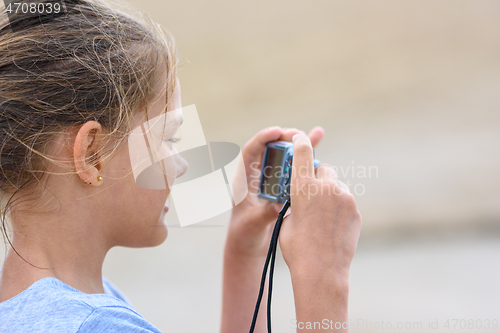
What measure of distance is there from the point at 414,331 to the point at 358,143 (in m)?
1.15

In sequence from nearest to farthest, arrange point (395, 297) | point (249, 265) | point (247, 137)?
point (249, 265) < point (395, 297) < point (247, 137)

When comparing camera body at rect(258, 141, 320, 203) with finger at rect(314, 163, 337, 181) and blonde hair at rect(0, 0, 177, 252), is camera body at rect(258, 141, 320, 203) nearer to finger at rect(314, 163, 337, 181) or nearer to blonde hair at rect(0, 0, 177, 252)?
finger at rect(314, 163, 337, 181)

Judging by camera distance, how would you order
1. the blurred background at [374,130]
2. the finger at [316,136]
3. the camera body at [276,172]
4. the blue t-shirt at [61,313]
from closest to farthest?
the blue t-shirt at [61,313], the camera body at [276,172], the finger at [316,136], the blurred background at [374,130]

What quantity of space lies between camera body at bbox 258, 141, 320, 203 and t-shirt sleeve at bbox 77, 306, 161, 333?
27cm

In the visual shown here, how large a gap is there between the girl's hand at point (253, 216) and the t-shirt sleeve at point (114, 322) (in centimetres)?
27

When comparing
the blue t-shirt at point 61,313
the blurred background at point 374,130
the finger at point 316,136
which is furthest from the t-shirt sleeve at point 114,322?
the finger at point 316,136

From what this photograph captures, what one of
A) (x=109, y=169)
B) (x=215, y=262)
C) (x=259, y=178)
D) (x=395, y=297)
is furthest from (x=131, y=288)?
(x=109, y=169)

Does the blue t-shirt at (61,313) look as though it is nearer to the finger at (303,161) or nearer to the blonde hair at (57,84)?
the blonde hair at (57,84)

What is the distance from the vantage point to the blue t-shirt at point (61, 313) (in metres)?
0.40

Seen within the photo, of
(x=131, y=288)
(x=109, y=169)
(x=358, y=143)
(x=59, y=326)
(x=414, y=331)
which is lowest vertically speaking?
(x=131, y=288)

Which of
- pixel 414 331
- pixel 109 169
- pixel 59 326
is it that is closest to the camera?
pixel 59 326

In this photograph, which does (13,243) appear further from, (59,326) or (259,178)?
(259,178)

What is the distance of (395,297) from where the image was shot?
1.23 meters

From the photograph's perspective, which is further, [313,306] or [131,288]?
[131,288]
